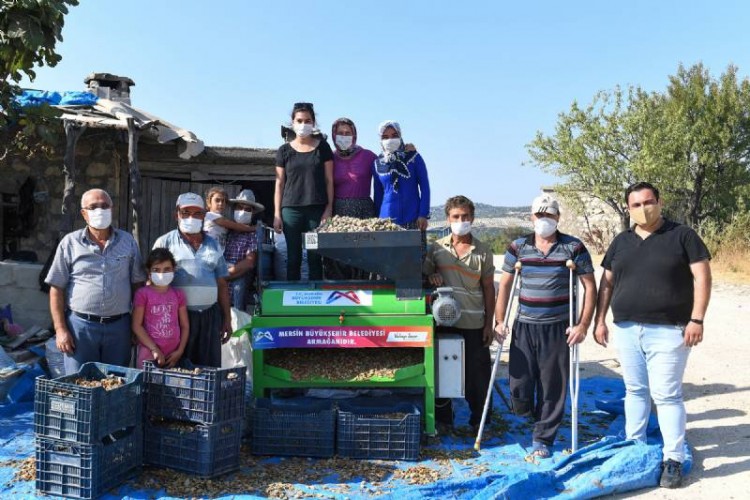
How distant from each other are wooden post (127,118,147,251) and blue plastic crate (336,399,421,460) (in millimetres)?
5264

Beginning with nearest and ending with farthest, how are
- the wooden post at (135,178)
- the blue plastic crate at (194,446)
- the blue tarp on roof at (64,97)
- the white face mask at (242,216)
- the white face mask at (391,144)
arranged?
the blue plastic crate at (194,446) < the white face mask at (391,144) < the white face mask at (242,216) < the wooden post at (135,178) < the blue tarp on roof at (64,97)

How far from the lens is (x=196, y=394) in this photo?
409 centimetres

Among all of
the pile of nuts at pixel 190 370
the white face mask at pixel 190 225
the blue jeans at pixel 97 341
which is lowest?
the pile of nuts at pixel 190 370

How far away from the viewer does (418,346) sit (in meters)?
4.75

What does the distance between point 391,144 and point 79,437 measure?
3174 millimetres

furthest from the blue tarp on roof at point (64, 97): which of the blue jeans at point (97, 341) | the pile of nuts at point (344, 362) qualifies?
the pile of nuts at point (344, 362)

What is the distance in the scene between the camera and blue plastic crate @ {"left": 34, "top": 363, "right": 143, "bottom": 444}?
12.2ft

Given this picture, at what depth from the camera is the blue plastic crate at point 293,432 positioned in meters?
4.58

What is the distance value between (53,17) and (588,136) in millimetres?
21224

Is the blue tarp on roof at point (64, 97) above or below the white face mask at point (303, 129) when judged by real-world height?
above

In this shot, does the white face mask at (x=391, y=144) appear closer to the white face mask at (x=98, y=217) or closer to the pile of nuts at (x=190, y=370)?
the white face mask at (x=98, y=217)

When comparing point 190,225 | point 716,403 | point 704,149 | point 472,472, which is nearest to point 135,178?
point 190,225

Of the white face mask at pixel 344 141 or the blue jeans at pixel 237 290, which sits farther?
the blue jeans at pixel 237 290

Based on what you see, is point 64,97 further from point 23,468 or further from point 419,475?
point 419,475
